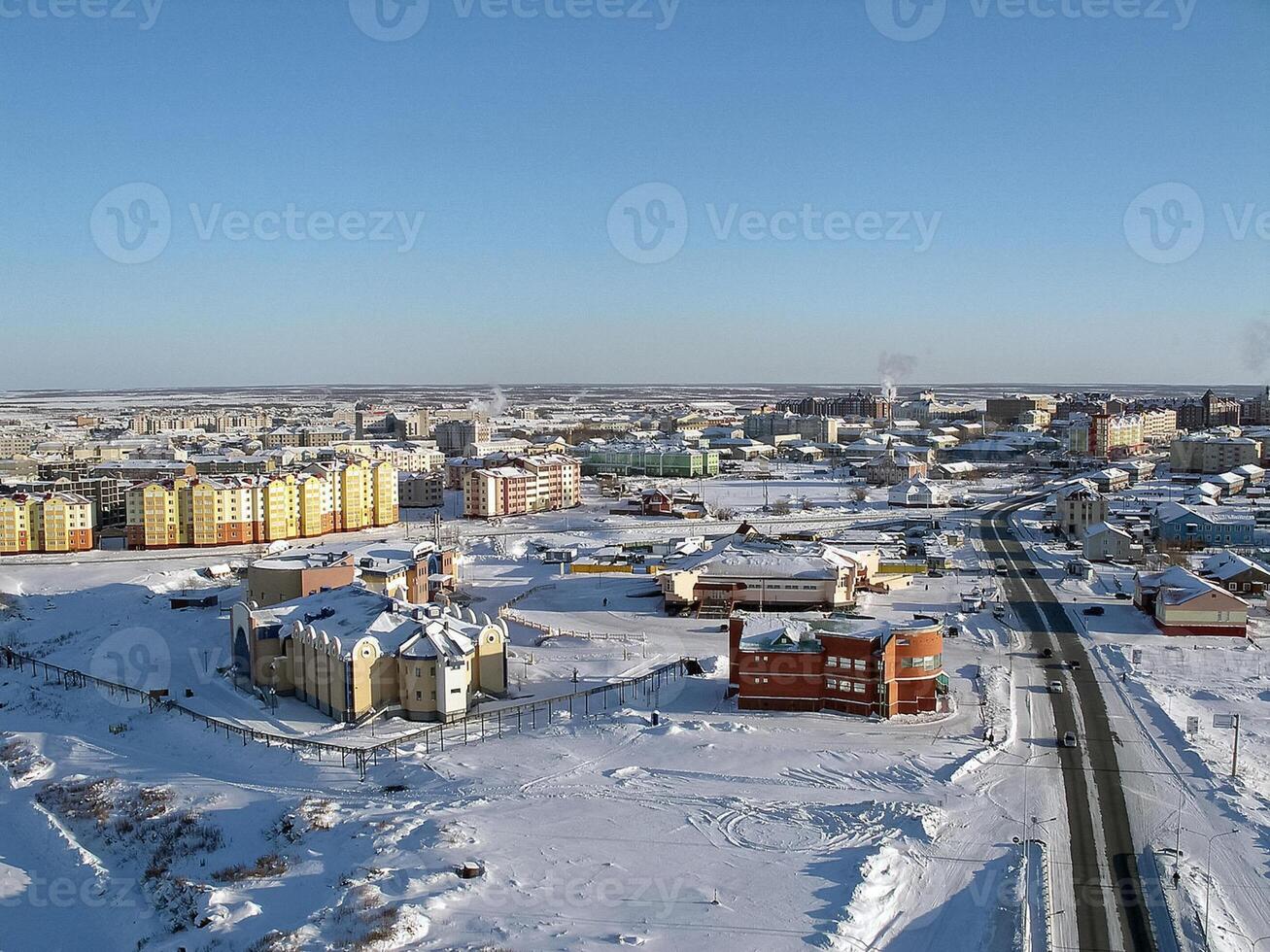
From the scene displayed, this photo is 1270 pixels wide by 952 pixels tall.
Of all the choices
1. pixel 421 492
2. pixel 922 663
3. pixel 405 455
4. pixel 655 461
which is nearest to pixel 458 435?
pixel 405 455

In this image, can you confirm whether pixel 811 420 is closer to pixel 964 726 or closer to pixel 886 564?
pixel 886 564

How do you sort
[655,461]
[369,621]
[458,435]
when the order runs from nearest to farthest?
[369,621], [655,461], [458,435]

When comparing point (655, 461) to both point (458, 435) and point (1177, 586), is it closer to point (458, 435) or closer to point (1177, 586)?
point (458, 435)

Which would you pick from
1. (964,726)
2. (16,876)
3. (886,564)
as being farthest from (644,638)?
(16,876)

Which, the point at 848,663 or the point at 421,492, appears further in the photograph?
the point at 421,492

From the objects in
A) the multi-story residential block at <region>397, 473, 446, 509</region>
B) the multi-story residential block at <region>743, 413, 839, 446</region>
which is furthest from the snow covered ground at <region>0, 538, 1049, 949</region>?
the multi-story residential block at <region>743, 413, 839, 446</region>
